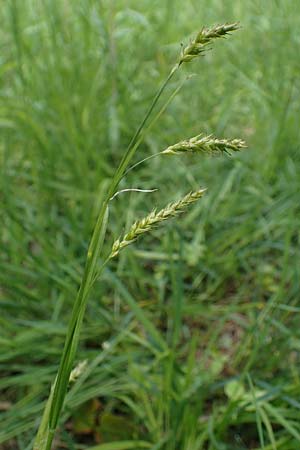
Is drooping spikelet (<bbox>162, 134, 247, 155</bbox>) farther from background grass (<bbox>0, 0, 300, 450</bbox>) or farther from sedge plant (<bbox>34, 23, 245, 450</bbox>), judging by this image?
background grass (<bbox>0, 0, 300, 450</bbox>)

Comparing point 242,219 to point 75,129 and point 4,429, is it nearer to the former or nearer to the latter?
point 75,129

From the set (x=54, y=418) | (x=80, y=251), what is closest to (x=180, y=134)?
(x=80, y=251)

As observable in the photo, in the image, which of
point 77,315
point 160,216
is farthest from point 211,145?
point 77,315

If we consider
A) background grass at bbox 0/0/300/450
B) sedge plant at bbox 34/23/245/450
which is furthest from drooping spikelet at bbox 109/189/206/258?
background grass at bbox 0/0/300/450

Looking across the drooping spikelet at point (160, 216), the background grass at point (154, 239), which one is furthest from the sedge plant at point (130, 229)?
the background grass at point (154, 239)

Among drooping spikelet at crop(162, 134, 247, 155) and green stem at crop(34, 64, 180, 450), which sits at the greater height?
drooping spikelet at crop(162, 134, 247, 155)

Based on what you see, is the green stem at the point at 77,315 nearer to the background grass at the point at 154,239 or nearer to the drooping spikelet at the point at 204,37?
the drooping spikelet at the point at 204,37
